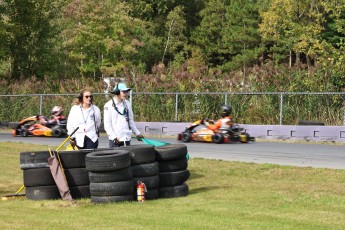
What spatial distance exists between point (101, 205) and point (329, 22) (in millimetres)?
50180

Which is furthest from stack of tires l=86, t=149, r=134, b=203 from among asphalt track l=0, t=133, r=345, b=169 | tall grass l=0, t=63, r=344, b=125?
tall grass l=0, t=63, r=344, b=125

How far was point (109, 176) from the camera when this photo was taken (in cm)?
1088

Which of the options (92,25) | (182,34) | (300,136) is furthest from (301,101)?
(182,34)

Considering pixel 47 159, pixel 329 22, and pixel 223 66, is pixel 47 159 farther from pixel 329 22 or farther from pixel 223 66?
pixel 223 66

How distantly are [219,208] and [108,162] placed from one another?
5.83 feet

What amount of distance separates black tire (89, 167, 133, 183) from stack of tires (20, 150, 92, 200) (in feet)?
1.93

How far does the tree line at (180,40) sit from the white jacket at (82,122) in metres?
17.8

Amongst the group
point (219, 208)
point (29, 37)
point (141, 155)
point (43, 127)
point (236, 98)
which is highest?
point (29, 37)

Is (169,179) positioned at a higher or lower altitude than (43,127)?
lower

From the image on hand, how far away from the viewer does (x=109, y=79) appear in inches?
1399

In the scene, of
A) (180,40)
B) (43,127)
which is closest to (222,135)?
(43,127)

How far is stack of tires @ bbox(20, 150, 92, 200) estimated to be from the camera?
11.5 metres

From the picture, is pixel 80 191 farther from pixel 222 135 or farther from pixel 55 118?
pixel 55 118

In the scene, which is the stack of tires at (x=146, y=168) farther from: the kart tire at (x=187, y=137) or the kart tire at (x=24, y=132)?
the kart tire at (x=24, y=132)
